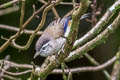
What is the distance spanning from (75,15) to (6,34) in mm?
2782

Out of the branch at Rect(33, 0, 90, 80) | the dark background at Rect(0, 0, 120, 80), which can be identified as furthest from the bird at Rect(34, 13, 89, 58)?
the dark background at Rect(0, 0, 120, 80)

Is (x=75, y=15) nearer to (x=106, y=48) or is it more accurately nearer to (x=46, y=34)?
(x=46, y=34)

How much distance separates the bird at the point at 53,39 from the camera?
2.68 metres

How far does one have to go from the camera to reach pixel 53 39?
2.75 metres

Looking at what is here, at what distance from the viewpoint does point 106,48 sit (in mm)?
4730

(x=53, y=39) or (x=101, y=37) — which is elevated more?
(x=53, y=39)

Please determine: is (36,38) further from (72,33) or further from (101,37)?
(72,33)

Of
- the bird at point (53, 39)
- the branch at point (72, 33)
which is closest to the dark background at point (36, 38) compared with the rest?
the bird at point (53, 39)

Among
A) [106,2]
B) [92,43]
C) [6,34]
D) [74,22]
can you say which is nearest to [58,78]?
[6,34]

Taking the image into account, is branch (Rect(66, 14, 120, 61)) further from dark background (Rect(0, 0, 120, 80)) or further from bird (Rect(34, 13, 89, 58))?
dark background (Rect(0, 0, 120, 80))

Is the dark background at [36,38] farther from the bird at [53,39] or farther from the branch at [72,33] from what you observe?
the branch at [72,33]

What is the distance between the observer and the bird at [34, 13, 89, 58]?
268cm

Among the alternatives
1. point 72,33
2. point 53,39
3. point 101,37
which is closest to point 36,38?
point 53,39

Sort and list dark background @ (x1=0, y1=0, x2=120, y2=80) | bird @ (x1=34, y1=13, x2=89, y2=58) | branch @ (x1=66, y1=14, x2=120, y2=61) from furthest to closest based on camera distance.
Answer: dark background @ (x1=0, y1=0, x2=120, y2=80)
bird @ (x1=34, y1=13, x2=89, y2=58)
branch @ (x1=66, y1=14, x2=120, y2=61)
